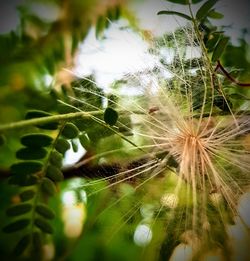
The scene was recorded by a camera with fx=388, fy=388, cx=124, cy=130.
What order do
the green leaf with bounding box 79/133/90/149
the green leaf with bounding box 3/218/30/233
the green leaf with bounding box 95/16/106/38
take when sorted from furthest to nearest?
1. the green leaf with bounding box 95/16/106/38
2. the green leaf with bounding box 79/133/90/149
3. the green leaf with bounding box 3/218/30/233

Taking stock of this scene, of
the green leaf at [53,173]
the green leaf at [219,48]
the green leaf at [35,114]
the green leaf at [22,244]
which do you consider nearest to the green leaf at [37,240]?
the green leaf at [22,244]

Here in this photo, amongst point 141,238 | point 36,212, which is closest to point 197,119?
point 141,238

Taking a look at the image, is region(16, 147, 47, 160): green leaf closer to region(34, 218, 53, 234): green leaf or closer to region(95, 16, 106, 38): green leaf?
region(34, 218, 53, 234): green leaf

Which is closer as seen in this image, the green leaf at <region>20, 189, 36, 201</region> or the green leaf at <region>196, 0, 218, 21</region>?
the green leaf at <region>20, 189, 36, 201</region>

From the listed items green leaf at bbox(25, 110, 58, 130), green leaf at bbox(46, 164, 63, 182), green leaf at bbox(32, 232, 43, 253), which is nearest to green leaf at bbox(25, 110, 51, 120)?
green leaf at bbox(25, 110, 58, 130)

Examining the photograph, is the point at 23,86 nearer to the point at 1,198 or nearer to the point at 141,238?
the point at 1,198

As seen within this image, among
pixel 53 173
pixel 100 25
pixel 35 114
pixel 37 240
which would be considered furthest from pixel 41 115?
pixel 100 25

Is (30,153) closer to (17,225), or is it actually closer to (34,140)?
(34,140)
